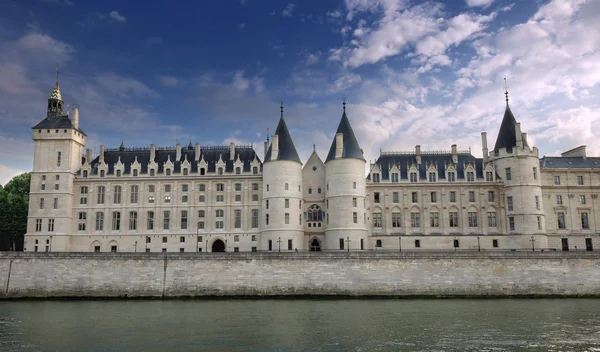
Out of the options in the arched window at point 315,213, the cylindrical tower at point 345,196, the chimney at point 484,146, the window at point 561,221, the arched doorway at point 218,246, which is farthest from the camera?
the chimney at point 484,146

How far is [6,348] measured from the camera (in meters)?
25.5

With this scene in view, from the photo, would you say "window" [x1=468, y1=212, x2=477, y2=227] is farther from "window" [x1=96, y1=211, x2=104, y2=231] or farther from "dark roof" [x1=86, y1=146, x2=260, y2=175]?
"window" [x1=96, y1=211, x2=104, y2=231]

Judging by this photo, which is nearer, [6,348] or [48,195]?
[6,348]

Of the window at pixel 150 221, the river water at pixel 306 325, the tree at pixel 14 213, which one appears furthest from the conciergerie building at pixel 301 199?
the river water at pixel 306 325

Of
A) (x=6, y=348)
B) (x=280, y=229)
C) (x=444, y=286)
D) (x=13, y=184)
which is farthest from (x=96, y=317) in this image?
(x=13, y=184)

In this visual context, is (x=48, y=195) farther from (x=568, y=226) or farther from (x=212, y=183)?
(x=568, y=226)

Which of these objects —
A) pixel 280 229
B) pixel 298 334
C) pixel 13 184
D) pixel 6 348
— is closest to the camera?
pixel 6 348

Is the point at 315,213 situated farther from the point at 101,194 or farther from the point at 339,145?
the point at 101,194

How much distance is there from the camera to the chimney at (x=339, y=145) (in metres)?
58.3

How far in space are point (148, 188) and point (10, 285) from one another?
1931 centimetres

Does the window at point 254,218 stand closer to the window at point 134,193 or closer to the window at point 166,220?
the window at point 166,220

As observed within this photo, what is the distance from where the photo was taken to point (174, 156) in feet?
212

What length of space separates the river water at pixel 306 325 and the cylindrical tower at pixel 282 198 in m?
14.9

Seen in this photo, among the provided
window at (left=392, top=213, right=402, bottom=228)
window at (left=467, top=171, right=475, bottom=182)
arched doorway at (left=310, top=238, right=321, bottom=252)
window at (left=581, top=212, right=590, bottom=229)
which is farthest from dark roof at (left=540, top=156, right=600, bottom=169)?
arched doorway at (left=310, top=238, right=321, bottom=252)
